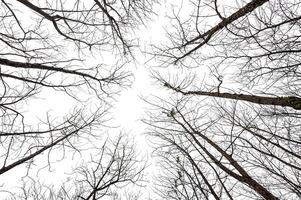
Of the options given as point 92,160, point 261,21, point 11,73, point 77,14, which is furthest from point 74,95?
point 261,21

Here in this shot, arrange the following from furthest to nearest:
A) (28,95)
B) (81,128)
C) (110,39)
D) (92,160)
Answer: (92,160) → (81,128) → (110,39) → (28,95)

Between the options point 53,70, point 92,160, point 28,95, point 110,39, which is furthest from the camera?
point 92,160

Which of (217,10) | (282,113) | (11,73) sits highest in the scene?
(217,10)

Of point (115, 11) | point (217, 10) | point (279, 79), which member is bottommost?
point (279, 79)

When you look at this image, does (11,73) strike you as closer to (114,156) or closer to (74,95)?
(74,95)

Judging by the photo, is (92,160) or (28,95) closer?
(28,95)

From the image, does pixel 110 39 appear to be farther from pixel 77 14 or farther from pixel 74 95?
pixel 74 95

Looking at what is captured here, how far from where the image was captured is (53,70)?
377cm

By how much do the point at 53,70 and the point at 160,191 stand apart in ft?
12.2

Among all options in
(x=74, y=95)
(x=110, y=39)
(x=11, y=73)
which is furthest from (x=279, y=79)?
(x=11, y=73)

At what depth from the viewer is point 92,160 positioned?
5.96 meters

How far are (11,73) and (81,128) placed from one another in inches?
54.4

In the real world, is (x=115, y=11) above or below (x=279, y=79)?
above

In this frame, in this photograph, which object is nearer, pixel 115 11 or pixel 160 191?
pixel 115 11
